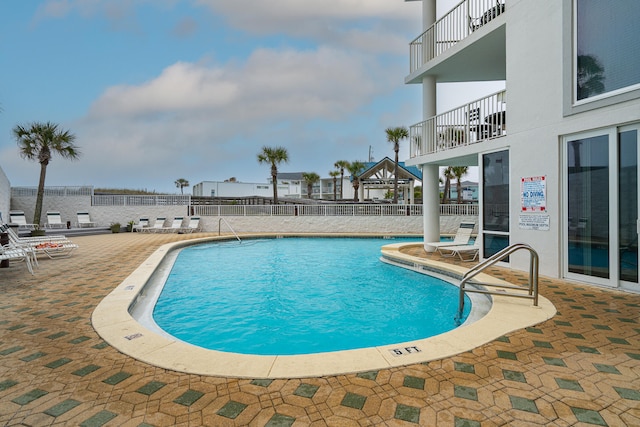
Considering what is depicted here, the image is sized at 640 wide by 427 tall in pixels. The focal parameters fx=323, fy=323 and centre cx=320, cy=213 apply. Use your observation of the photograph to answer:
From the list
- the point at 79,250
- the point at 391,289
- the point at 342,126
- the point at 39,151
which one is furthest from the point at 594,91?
the point at 342,126

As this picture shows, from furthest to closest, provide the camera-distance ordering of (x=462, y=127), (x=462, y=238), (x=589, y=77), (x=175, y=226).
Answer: (x=175, y=226) < (x=462, y=238) < (x=462, y=127) < (x=589, y=77)

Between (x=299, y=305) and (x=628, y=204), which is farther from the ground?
(x=628, y=204)

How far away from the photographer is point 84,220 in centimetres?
2177

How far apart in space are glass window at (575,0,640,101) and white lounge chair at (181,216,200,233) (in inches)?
777

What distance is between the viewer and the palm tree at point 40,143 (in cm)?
1934

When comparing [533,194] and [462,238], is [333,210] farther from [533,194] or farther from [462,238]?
[533,194]

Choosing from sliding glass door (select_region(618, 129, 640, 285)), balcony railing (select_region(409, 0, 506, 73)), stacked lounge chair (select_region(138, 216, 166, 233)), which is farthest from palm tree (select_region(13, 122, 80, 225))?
sliding glass door (select_region(618, 129, 640, 285))

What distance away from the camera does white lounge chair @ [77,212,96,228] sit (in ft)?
71.1

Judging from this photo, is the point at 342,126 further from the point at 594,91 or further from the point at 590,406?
the point at 590,406

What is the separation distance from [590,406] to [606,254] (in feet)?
15.7

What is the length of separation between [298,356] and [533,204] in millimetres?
6402

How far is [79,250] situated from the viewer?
1218 centimetres

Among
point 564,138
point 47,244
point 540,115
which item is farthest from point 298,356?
point 47,244

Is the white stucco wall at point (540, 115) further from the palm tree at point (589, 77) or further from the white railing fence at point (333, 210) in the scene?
the white railing fence at point (333, 210)
